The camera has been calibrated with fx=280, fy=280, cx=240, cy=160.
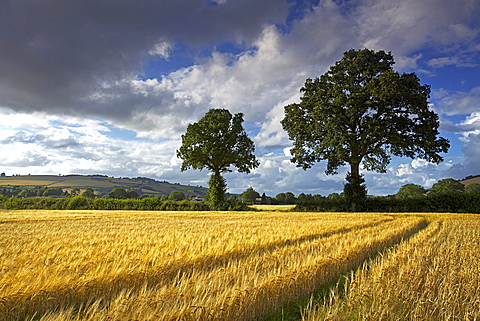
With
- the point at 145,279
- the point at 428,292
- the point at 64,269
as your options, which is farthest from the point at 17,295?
the point at 428,292

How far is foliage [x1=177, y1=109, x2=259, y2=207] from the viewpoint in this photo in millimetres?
40094

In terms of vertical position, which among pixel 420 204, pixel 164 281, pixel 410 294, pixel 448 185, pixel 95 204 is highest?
pixel 448 185

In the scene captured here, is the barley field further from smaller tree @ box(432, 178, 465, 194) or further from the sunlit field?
smaller tree @ box(432, 178, 465, 194)

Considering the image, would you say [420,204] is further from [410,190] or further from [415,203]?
[410,190]

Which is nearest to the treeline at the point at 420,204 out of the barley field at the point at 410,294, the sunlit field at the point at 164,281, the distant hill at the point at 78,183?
the sunlit field at the point at 164,281

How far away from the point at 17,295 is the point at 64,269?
1.38 meters

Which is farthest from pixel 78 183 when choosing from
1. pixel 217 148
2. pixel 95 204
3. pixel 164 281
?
pixel 164 281

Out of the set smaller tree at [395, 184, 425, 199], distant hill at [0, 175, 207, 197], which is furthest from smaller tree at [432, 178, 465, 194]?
distant hill at [0, 175, 207, 197]

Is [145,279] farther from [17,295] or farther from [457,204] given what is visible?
[457,204]

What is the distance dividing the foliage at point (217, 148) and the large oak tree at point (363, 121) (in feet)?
32.5

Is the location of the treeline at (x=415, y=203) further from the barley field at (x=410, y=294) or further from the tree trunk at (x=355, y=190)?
the barley field at (x=410, y=294)

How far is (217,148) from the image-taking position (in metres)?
40.1

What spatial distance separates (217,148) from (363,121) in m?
19.4

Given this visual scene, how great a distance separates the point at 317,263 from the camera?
19.3 ft
